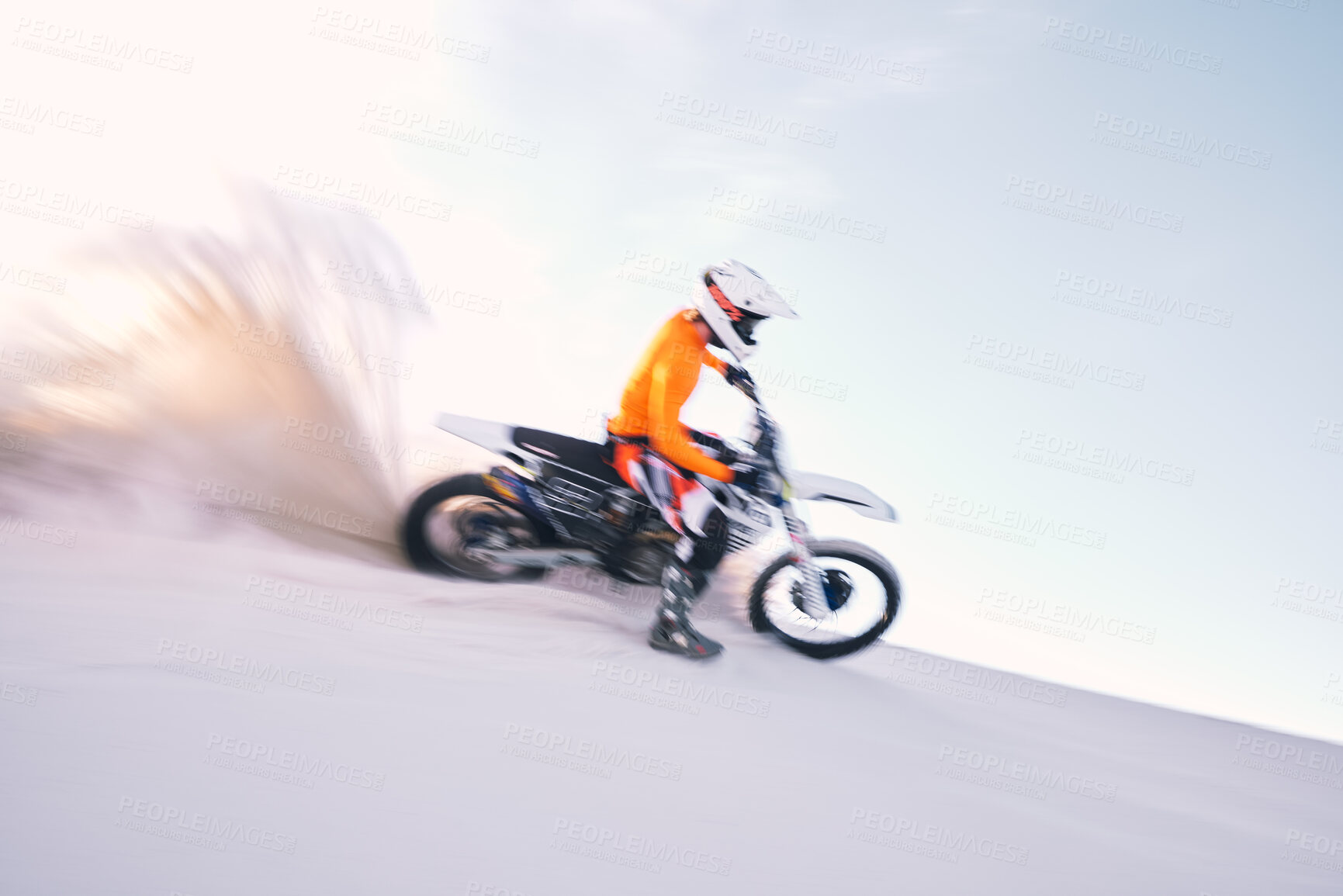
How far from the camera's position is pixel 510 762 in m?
2.17

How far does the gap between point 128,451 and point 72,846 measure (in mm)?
3425

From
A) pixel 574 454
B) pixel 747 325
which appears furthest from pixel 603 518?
pixel 747 325

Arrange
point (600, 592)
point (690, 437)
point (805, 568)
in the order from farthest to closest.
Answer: point (600, 592)
point (805, 568)
point (690, 437)

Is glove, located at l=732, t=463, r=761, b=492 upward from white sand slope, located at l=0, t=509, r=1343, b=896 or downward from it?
upward

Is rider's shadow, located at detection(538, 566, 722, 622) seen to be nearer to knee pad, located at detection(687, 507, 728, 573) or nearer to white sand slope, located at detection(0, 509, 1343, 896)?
white sand slope, located at detection(0, 509, 1343, 896)

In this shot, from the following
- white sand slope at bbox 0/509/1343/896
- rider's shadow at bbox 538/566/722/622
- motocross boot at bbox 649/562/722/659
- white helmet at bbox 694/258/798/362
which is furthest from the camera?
rider's shadow at bbox 538/566/722/622

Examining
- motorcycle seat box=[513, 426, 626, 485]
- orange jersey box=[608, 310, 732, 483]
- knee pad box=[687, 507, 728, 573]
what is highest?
orange jersey box=[608, 310, 732, 483]

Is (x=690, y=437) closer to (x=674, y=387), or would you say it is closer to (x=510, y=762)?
(x=674, y=387)

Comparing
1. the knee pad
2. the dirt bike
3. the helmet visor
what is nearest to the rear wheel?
the dirt bike

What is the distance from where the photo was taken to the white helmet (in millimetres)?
3547

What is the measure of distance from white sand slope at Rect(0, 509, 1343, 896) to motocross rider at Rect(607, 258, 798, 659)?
372mm

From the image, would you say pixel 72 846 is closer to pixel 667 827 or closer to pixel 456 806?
pixel 456 806

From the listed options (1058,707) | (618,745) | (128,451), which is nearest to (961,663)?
(1058,707)

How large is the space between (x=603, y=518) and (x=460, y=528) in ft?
2.42
